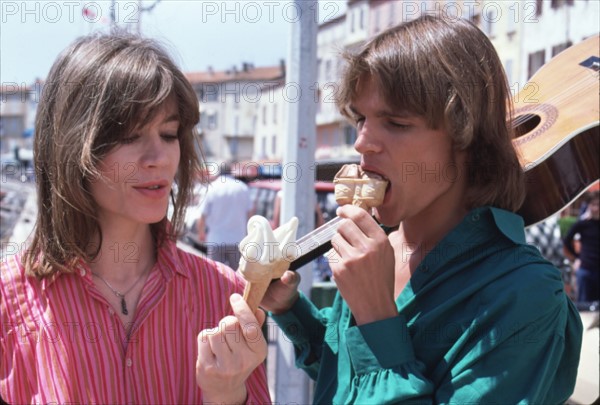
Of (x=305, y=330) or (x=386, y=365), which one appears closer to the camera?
(x=386, y=365)

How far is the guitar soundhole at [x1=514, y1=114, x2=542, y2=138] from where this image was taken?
2.49 metres

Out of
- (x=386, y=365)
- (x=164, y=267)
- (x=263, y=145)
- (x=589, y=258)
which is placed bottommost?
(x=263, y=145)

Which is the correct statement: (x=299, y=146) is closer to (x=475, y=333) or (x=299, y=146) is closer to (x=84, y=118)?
(x=84, y=118)

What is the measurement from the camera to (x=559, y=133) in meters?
2.40

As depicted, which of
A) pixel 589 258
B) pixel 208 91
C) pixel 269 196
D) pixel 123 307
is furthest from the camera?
pixel 269 196

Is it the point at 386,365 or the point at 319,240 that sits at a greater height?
the point at 319,240

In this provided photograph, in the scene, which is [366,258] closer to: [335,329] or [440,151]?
[440,151]

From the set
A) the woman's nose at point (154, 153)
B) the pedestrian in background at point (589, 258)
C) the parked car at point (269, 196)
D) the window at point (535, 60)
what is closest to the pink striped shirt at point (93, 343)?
the woman's nose at point (154, 153)

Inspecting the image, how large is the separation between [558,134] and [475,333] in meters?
1.15

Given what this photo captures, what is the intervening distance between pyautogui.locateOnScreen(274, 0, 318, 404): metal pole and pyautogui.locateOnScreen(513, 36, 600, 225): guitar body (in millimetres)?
1165

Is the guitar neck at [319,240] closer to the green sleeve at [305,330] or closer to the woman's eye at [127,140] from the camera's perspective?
the green sleeve at [305,330]

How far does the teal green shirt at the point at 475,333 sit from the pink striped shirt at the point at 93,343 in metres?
0.46

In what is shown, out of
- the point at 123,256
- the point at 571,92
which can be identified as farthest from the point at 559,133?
the point at 123,256

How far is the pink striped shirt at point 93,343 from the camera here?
5.80ft
